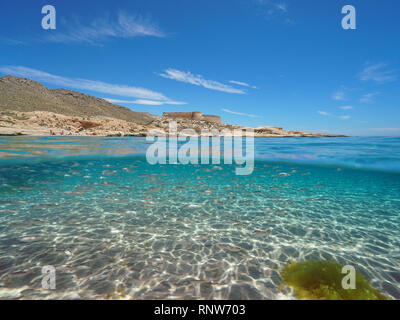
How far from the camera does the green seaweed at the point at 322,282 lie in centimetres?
368

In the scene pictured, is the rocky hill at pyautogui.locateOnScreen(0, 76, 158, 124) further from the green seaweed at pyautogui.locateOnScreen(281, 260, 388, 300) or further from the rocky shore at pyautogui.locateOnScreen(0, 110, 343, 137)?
the green seaweed at pyautogui.locateOnScreen(281, 260, 388, 300)

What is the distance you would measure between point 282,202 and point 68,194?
1038 centimetres

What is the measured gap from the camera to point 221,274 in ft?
13.9

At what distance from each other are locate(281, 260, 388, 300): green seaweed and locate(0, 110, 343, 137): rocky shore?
5666 centimetres

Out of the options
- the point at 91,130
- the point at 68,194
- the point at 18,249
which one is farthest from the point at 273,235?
the point at 91,130

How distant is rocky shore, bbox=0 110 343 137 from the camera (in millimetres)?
45375

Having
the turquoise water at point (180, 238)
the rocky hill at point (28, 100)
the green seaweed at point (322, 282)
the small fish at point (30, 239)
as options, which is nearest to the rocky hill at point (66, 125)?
the rocky hill at point (28, 100)

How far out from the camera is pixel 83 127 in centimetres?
5619

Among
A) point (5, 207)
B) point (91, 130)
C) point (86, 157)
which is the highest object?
point (91, 130)

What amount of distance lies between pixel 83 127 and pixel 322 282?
64.7 m

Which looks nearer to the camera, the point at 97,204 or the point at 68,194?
the point at 97,204

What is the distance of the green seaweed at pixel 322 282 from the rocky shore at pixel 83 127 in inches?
2231

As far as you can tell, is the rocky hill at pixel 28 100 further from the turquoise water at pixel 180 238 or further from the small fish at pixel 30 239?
the small fish at pixel 30 239
